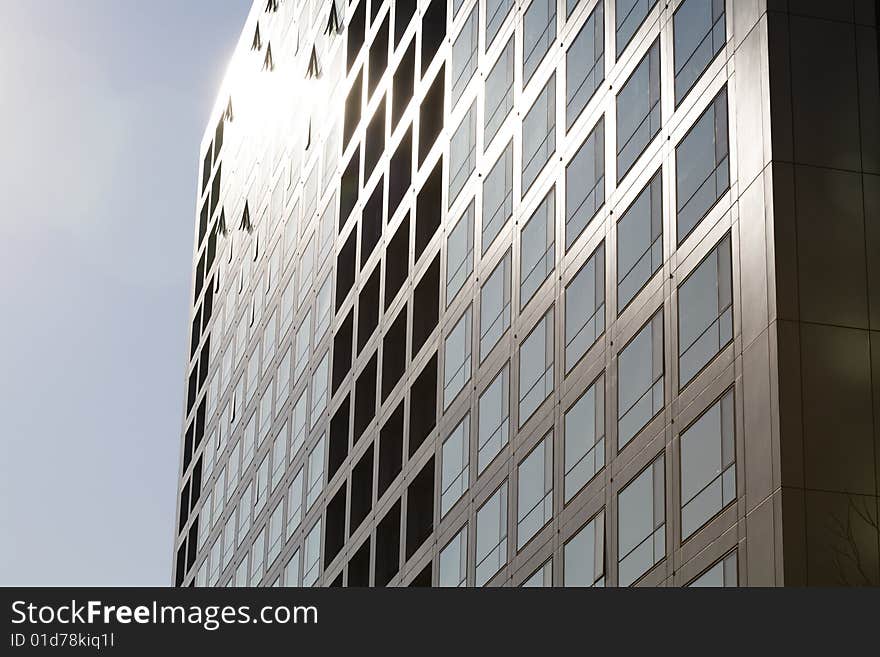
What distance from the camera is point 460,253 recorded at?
58.9 metres

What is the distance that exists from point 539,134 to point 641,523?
47.8 feet

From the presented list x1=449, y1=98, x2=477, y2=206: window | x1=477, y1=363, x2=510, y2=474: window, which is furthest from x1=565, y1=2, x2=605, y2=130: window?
x1=449, y1=98, x2=477, y2=206: window

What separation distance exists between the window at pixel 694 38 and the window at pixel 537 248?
24.4ft

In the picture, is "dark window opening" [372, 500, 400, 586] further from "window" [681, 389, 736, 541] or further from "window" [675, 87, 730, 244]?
"window" [681, 389, 736, 541]

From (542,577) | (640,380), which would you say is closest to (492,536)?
(542,577)

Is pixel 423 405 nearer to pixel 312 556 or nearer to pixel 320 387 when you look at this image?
pixel 312 556

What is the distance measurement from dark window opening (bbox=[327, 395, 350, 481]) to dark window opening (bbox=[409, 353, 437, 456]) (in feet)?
27.4

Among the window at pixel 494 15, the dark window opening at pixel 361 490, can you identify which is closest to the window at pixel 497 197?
the window at pixel 494 15

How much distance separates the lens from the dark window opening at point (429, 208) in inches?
2501

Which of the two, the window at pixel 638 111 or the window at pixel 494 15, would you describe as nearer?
the window at pixel 638 111

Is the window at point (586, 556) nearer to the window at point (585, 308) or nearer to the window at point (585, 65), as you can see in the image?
the window at point (585, 308)

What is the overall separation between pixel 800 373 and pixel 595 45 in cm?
1485

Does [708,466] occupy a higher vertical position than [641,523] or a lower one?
higher

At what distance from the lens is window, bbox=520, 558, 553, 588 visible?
1866 inches
